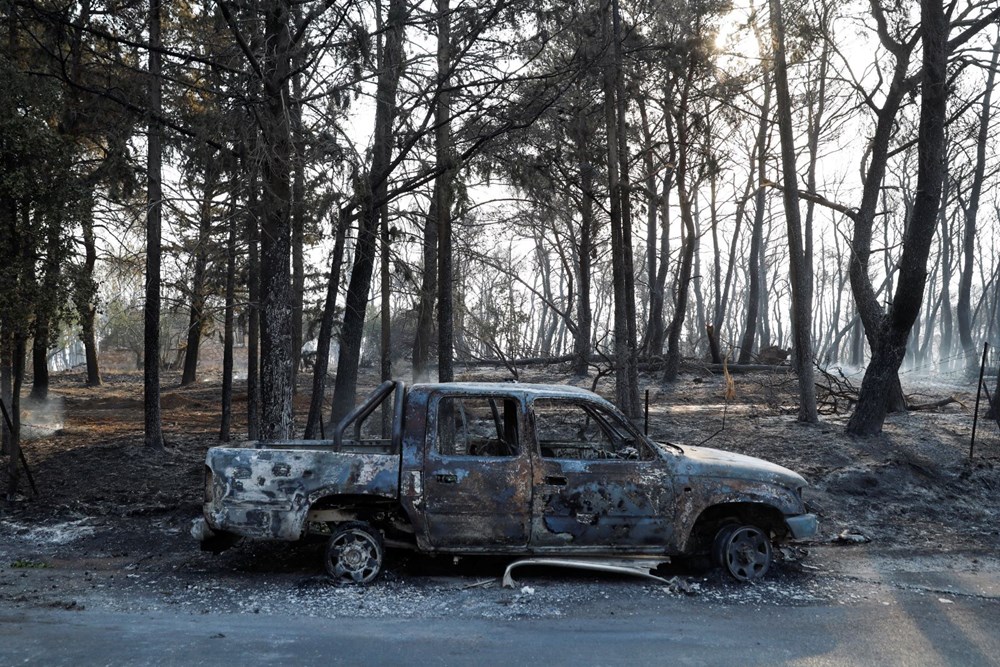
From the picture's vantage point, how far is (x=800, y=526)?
276 inches

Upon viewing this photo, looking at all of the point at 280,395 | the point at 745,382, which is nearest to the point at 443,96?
the point at 280,395

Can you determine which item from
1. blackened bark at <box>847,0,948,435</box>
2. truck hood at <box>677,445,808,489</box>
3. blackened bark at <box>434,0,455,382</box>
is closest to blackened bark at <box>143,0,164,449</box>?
blackened bark at <box>434,0,455,382</box>

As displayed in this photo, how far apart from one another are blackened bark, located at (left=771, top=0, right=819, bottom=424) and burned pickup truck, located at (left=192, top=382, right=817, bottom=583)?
801 cm

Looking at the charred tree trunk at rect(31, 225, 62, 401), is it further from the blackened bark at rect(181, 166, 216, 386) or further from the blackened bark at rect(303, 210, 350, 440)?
the blackened bark at rect(303, 210, 350, 440)

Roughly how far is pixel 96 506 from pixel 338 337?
21.5ft

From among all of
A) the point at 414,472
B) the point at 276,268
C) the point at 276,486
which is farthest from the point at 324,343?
the point at 414,472

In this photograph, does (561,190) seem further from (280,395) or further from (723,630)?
(723,630)

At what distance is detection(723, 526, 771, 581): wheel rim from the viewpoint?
23.0 feet

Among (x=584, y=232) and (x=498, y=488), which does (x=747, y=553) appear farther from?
(x=584, y=232)

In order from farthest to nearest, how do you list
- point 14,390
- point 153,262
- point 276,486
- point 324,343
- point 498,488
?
point 324,343 < point 153,262 < point 14,390 < point 498,488 < point 276,486

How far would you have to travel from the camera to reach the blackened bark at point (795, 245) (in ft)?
48.0

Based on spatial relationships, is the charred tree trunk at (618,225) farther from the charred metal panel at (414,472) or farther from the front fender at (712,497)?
the charred metal panel at (414,472)

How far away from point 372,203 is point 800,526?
25.5 ft

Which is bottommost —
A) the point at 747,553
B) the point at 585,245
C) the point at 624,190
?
the point at 747,553
